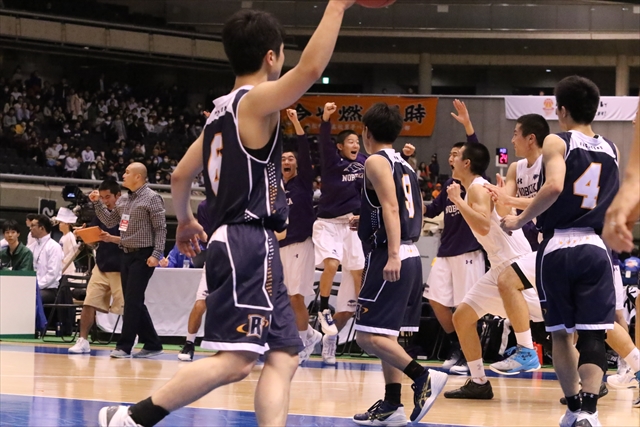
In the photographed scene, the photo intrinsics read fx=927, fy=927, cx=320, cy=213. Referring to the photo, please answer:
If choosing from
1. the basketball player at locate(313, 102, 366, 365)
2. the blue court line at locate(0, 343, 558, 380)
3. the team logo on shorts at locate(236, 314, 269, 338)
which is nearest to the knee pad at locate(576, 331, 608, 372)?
the team logo on shorts at locate(236, 314, 269, 338)

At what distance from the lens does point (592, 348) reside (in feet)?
17.8

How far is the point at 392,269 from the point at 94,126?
26488mm

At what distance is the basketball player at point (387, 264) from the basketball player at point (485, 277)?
122cm

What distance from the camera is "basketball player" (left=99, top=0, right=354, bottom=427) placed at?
3840 millimetres

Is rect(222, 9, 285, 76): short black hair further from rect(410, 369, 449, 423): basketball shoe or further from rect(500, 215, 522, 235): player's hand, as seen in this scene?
rect(410, 369, 449, 423): basketball shoe

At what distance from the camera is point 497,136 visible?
31234 mm

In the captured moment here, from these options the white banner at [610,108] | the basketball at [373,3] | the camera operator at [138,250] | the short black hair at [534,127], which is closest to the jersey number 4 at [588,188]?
the short black hair at [534,127]

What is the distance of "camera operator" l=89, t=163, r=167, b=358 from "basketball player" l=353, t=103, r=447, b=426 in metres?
4.72

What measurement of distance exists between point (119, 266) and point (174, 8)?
82.6 ft

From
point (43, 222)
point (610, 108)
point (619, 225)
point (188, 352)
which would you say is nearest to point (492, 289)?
point (188, 352)

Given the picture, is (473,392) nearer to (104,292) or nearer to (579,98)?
(579,98)

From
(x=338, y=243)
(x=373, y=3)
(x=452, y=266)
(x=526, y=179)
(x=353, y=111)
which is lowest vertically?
(x=452, y=266)

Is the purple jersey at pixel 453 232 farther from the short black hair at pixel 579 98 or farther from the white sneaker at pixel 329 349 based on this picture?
the short black hair at pixel 579 98

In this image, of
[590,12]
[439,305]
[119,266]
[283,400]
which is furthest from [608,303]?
[590,12]
